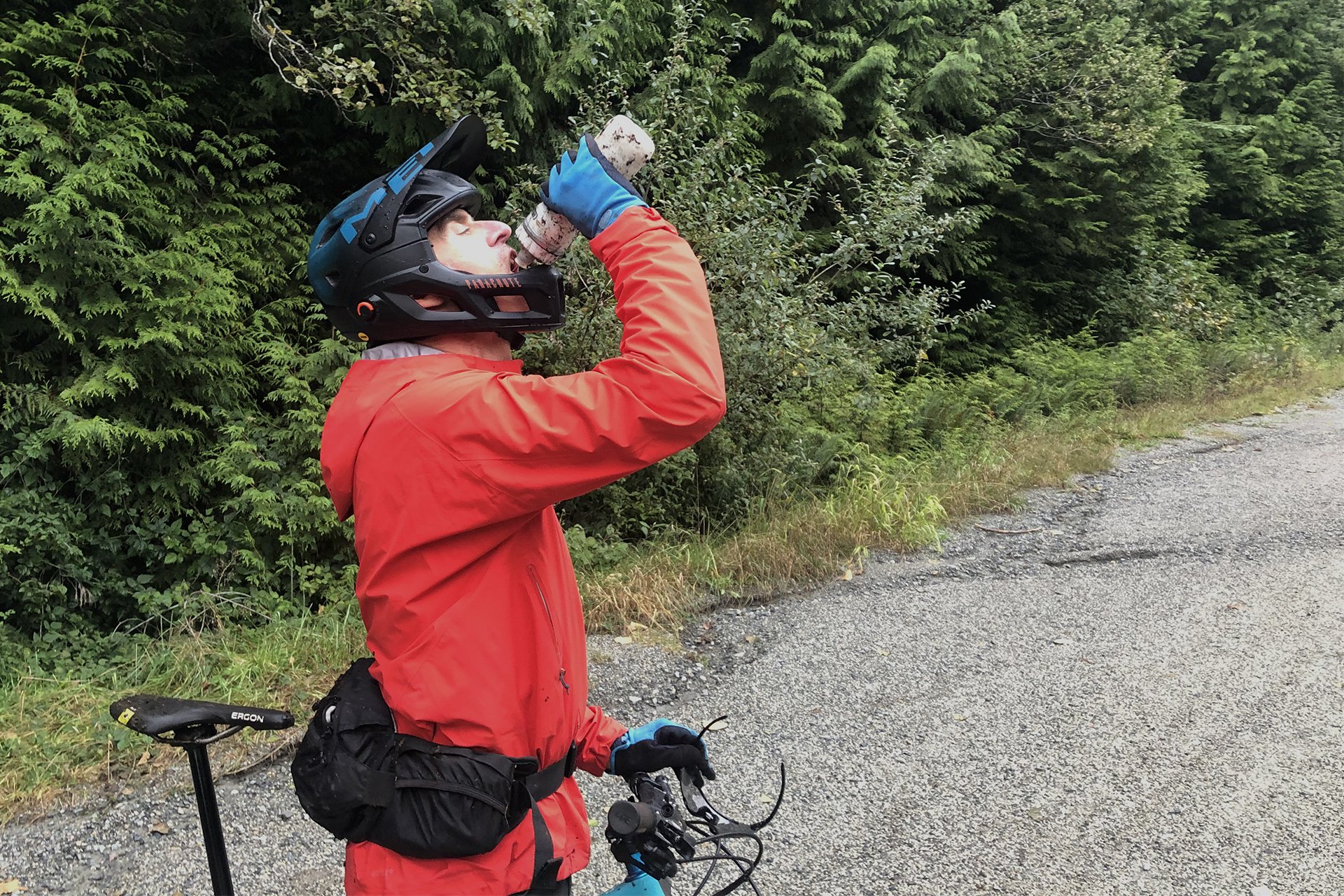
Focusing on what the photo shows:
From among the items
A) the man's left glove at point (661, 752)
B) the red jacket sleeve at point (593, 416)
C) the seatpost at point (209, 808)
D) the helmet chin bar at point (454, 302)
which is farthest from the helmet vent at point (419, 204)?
the man's left glove at point (661, 752)

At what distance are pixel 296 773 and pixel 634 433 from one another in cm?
93

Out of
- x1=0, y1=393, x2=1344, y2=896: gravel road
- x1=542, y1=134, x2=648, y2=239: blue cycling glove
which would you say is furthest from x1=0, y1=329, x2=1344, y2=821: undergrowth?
x1=542, y1=134, x2=648, y2=239: blue cycling glove

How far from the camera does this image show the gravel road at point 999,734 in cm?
329

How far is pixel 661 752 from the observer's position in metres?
1.97

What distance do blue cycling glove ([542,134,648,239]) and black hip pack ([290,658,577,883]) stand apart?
1017 millimetres

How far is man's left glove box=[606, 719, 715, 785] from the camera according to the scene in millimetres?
1956

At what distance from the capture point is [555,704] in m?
1.71

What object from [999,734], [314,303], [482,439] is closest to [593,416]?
[482,439]

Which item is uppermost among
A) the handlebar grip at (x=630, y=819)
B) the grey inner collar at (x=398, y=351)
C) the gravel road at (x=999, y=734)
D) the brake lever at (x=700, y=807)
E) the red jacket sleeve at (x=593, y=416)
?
the grey inner collar at (x=398, y=351)

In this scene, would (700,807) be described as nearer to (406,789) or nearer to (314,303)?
(406,789)

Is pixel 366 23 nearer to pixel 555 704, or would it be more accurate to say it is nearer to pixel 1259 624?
pixel 555 704

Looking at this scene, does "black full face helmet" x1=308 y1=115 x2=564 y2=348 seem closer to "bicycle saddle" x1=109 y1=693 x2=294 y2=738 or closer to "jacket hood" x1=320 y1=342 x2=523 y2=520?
"jacket hood" x1=320 y1=342 x2=523 y2=520

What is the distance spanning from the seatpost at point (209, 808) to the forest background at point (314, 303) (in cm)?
269

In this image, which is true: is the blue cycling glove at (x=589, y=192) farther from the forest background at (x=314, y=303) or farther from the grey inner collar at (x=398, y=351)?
the forest background at (x=314, y=303)
